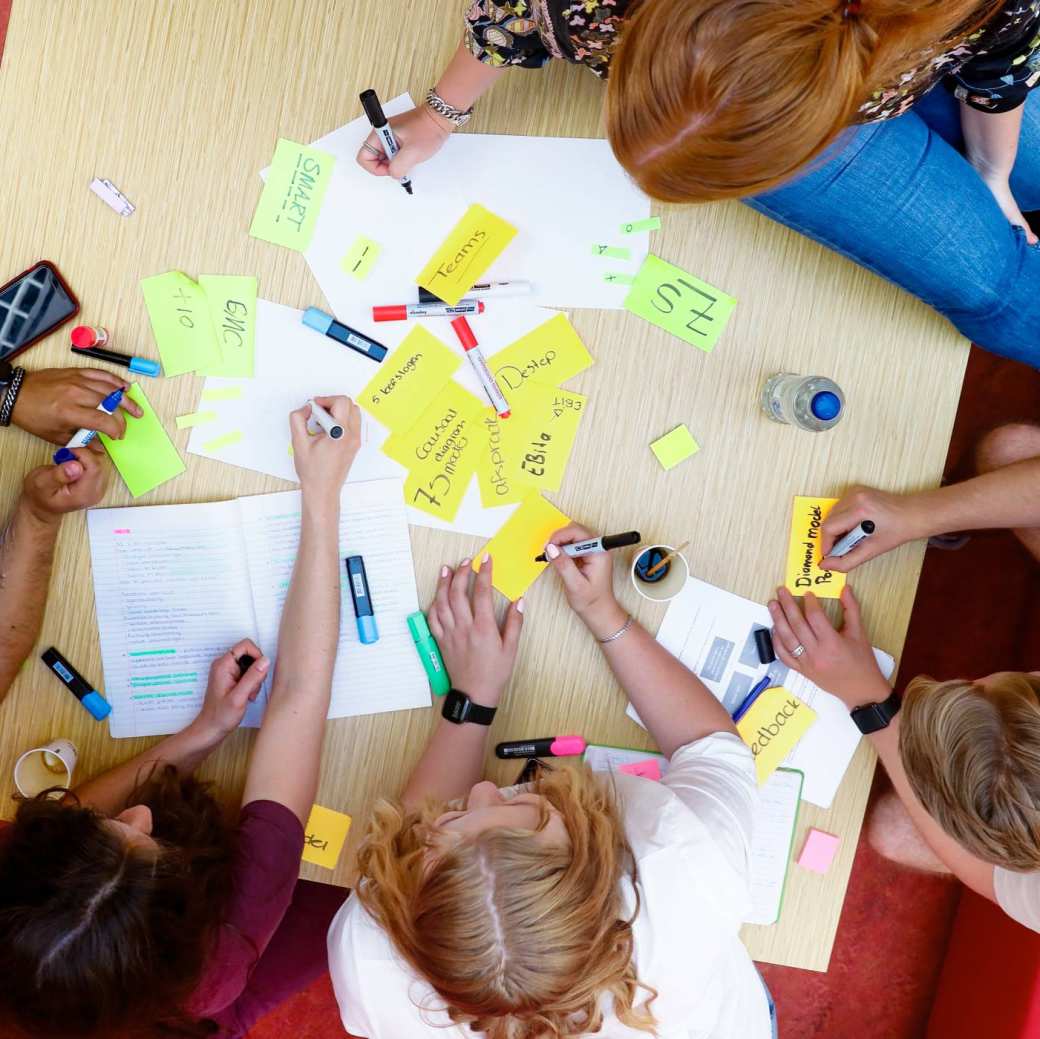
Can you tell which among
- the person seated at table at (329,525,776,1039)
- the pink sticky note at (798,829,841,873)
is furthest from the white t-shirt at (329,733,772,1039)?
the pink sticky note at (798,829,841,873)

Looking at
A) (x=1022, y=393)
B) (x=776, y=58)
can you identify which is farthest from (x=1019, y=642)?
(x=776, y=58)

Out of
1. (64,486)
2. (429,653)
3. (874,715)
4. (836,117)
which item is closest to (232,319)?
(64,486)

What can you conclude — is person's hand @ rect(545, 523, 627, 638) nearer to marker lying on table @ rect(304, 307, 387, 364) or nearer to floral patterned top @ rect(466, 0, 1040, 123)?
marker lying on table @ rect(304, 307, 387, 364)

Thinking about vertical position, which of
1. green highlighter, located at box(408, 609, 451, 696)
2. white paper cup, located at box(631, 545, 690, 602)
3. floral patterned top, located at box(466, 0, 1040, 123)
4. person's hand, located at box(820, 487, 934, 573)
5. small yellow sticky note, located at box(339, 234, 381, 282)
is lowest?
green highlighter, located at box(408, 609, 451, 696)

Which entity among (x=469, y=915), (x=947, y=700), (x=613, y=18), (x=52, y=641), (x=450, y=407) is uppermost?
(x=613, y=18)

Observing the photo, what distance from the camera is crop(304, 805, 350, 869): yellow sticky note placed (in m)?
1.17

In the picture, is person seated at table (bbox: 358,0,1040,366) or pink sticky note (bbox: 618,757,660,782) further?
pink sticky note (bbox: 618,757,660,782)

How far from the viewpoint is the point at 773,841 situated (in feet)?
3.78

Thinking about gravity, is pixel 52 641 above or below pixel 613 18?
below

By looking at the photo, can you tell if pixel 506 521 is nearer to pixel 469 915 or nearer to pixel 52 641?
pixel 469 915

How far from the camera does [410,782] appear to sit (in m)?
1.15

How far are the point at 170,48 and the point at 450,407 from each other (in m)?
0.59

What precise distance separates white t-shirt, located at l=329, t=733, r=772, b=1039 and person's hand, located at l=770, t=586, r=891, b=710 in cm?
14

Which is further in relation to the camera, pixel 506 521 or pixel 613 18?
pixel 506 521
